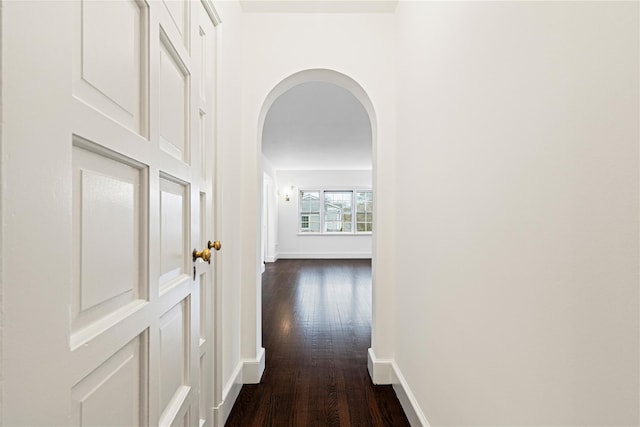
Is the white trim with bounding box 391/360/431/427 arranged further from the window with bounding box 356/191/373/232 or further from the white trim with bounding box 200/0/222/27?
the window with bounding box 356/191/373/232

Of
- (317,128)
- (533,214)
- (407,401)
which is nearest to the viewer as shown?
(533,214)

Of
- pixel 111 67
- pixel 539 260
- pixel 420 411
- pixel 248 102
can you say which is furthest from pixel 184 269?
pixel 248 102

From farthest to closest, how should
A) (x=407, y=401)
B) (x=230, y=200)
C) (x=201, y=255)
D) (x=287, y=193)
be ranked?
(x=287, y=193), (x=230, y=200), (x=407, y=401), (x=201, y=255)

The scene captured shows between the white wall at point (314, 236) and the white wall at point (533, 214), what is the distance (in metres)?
7.82

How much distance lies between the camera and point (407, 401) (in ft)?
6.04

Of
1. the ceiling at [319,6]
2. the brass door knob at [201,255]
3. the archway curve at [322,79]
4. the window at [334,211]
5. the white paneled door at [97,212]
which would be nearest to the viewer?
the white paneled door at [97,212]

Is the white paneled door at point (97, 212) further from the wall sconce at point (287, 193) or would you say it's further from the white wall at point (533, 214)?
the wall sconce at point (287, 193)

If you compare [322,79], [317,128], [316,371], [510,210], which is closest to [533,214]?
[510,210]

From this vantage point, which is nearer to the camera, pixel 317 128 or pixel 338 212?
pixel 317 128

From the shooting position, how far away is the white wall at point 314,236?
9.39 metres

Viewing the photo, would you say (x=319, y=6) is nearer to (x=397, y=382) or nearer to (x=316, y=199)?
(x=397, y=382)

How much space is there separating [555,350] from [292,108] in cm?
387

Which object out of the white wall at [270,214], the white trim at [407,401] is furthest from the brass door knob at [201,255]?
the white wall at [270,214]

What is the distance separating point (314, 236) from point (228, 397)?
300 inches
